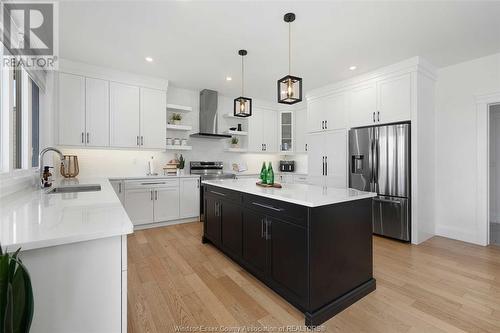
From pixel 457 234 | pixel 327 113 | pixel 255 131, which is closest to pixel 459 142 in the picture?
pixel 457 234

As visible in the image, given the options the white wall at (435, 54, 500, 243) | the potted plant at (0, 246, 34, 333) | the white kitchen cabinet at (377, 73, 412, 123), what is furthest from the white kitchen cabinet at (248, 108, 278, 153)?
the potted plant at (0, 246, 34, 333)

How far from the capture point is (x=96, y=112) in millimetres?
3887

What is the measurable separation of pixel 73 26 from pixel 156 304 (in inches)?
120

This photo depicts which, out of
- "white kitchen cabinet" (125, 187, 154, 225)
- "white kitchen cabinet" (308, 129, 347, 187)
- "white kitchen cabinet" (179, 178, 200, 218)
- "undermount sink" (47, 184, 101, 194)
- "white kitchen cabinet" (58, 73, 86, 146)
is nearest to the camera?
"undermount sink" (47, 184, 101, 194)

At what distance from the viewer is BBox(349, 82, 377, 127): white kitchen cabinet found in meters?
3.89

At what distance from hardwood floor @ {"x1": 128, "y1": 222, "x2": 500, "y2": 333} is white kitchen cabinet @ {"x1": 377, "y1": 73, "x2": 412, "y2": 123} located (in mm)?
1930

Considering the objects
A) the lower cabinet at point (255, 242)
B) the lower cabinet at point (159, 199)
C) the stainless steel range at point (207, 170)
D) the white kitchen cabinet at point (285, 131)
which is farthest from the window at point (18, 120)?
the white kitchen cabinet at point (285, 131)


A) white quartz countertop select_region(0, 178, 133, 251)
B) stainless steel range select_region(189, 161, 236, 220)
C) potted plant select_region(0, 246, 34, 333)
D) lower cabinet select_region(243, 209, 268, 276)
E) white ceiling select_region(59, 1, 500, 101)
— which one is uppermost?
white ceiling select_region(59, 1, 500, 101)

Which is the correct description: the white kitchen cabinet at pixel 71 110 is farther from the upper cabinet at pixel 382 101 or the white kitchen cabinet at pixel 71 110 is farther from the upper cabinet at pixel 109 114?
the upper cabinet at pixel 382 101

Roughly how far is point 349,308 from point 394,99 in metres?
3.07

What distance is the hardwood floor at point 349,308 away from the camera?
1759mm

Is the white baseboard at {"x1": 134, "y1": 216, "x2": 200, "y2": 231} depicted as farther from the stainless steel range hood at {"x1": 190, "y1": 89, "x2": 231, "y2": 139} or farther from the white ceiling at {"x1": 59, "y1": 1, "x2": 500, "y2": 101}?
the white ceiling at {"x1": 59, "y1": 1, "x2": 500, "y2": 101}

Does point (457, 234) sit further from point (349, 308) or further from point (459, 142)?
point (349, 308)

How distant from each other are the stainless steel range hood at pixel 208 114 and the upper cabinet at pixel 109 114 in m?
0.79
